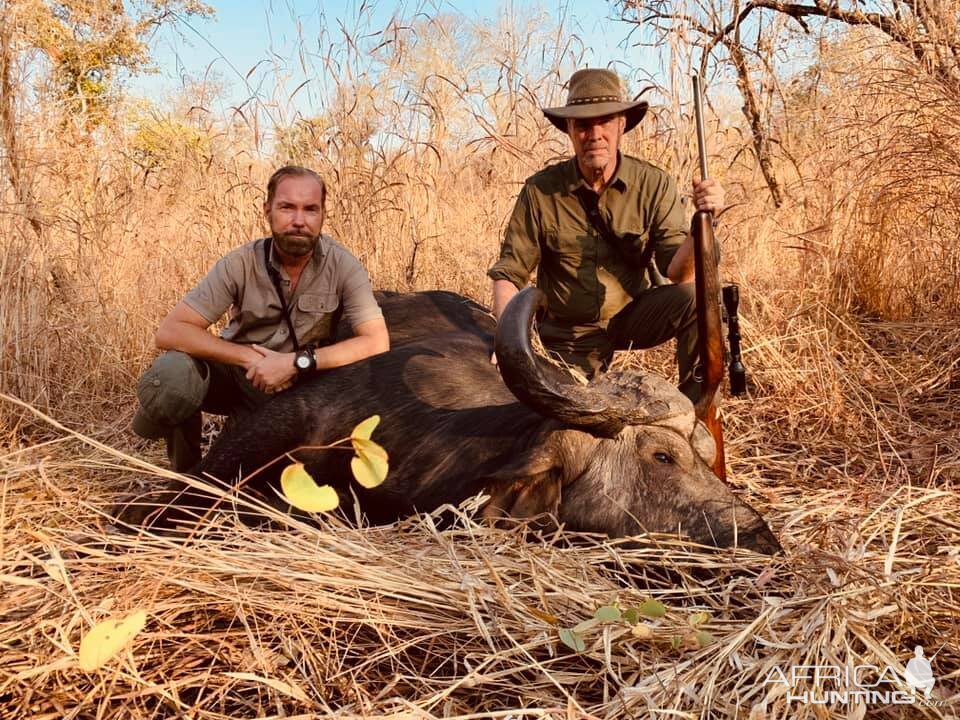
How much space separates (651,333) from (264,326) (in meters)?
2.17

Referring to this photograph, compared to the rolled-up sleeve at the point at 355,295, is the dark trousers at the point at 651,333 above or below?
below

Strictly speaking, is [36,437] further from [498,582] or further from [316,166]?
[498,582]

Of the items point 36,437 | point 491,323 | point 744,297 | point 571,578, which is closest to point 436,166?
point 491,323

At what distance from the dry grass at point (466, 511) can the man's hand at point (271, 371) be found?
774mm

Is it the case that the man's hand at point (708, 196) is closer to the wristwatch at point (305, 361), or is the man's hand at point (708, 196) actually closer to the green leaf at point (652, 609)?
the wristwatch at point (305, 361)

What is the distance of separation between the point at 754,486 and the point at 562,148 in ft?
12.4

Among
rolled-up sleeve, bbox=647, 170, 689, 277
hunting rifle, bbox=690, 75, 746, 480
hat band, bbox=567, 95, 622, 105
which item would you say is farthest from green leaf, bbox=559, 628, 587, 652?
hat band, bbox=567, 95, 622, 105

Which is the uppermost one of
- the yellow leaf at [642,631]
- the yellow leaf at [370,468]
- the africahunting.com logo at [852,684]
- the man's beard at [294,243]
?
the man's beard at [294,243]

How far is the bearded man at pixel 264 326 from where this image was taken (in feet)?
12.6

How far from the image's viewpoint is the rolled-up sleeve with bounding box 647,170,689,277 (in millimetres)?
4773

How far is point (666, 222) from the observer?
479 cm

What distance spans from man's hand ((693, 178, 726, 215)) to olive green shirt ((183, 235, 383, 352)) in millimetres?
1698

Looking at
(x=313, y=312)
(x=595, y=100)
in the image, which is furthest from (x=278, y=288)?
(x=595, y=100)

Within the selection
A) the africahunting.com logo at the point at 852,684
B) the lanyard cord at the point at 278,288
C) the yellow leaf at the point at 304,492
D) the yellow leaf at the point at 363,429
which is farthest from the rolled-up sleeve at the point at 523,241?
the africahunting.com logo at the point at 852,684
